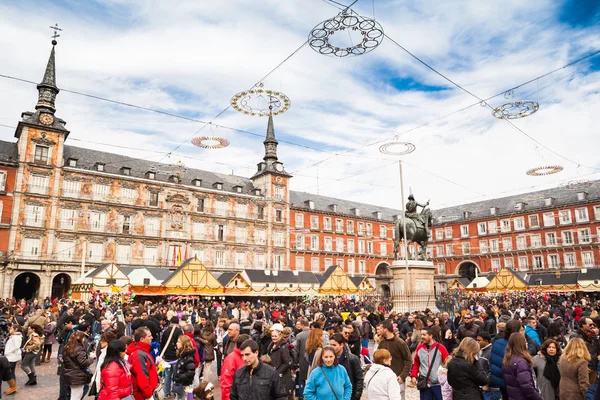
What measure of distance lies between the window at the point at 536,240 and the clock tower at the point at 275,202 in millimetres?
28512

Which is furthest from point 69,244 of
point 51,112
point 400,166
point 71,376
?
point 71,376

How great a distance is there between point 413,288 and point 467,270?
42.3 m

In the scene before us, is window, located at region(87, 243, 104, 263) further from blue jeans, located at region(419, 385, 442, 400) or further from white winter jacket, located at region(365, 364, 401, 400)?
white winter jacket, located at region(365, 364, 401, 400)

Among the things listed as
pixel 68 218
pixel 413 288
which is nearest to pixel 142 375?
pixel 413 288

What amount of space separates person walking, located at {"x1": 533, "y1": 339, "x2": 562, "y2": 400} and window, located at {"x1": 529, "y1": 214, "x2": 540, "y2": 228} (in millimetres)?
50444

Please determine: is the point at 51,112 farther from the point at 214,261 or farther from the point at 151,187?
the point at 214,261

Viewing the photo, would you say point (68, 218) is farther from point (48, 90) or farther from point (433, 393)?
point (433, 393)

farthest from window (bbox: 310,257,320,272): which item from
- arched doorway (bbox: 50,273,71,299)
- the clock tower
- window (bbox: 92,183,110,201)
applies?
arched doorway (bbox: 50,273,71,299)

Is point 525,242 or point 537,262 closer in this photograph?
point 537,262

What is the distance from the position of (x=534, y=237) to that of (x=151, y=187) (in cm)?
4267

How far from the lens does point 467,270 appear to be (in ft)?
189

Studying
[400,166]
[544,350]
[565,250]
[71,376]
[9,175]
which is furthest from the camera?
[565,250]

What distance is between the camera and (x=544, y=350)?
555 cm

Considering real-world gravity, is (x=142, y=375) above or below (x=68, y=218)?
below
